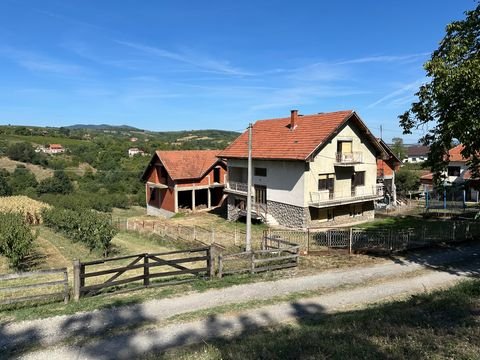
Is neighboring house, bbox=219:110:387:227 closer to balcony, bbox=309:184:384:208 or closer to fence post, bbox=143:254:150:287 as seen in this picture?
balcony, bbox=309:184:384:208

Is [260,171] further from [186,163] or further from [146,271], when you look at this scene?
[146,271]

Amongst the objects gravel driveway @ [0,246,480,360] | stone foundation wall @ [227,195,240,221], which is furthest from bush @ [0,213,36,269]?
stone foundation wall @ [227,195,240,221]

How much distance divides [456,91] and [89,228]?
21417 millimetres

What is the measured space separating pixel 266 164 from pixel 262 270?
16.8 metres

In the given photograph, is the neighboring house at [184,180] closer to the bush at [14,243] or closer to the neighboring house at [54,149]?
the bush at [14,243]

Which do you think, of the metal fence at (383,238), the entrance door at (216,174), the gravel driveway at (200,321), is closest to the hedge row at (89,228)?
the metal fence at (383,238)

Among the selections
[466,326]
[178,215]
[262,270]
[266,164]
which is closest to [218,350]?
[466,326]

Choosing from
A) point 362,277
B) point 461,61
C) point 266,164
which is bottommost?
point 362,277

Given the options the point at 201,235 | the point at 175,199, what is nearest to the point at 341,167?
the point at 201,235

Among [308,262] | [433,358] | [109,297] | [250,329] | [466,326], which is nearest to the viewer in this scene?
[433,358]

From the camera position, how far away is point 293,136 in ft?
101

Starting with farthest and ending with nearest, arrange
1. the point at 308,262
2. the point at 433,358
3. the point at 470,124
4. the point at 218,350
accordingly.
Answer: the point at 308,262 < the point at 470,124 < the point at 218,350 < the point at 433,358

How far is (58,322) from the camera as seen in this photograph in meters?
10.3

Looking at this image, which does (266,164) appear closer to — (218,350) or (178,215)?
(178,215)
